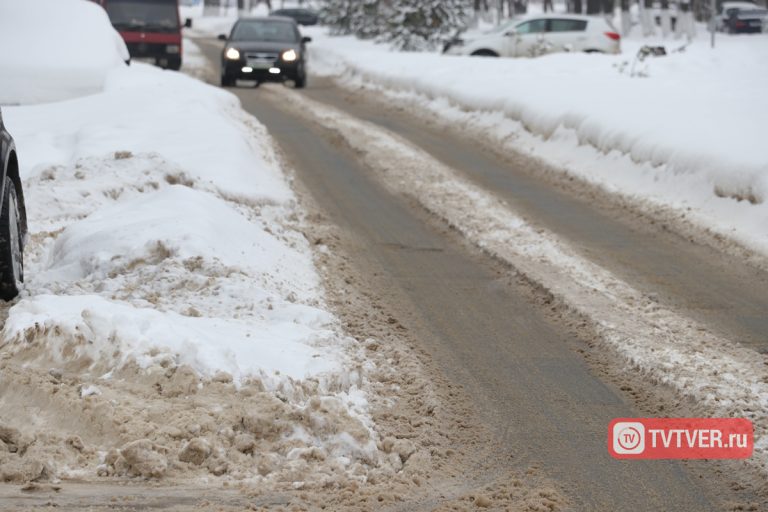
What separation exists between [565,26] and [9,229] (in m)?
27.6

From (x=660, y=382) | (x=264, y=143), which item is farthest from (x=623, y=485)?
(x=264, y=143)

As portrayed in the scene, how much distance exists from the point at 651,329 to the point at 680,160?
604cm

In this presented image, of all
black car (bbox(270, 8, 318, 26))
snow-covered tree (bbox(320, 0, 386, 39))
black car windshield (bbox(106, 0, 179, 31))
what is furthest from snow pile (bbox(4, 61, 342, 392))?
black car (bbox(270, 8, 318, 26))

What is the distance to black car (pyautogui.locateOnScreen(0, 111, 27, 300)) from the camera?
6652 mm

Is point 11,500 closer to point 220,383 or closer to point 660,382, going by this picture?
point 220,383

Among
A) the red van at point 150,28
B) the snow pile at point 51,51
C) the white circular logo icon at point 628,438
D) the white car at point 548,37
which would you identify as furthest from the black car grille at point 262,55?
the white circular logo icon at point 628,438

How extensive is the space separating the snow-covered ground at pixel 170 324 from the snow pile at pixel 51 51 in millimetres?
2202

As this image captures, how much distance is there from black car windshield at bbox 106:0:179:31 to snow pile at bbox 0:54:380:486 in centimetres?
1876

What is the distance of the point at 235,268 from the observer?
7359 millimetres

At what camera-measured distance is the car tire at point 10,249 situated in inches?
262

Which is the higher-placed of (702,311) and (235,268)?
(235,268)

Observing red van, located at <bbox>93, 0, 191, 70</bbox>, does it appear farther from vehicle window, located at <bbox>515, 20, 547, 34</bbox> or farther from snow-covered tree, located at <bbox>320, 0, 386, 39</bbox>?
snow-covered tree, located at <bbox>320, 0, 386, 39</bbox>

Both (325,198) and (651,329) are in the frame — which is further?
(325,198)

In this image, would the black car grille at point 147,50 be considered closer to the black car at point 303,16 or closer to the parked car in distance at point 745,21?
the parked car in distance at point 745,21
